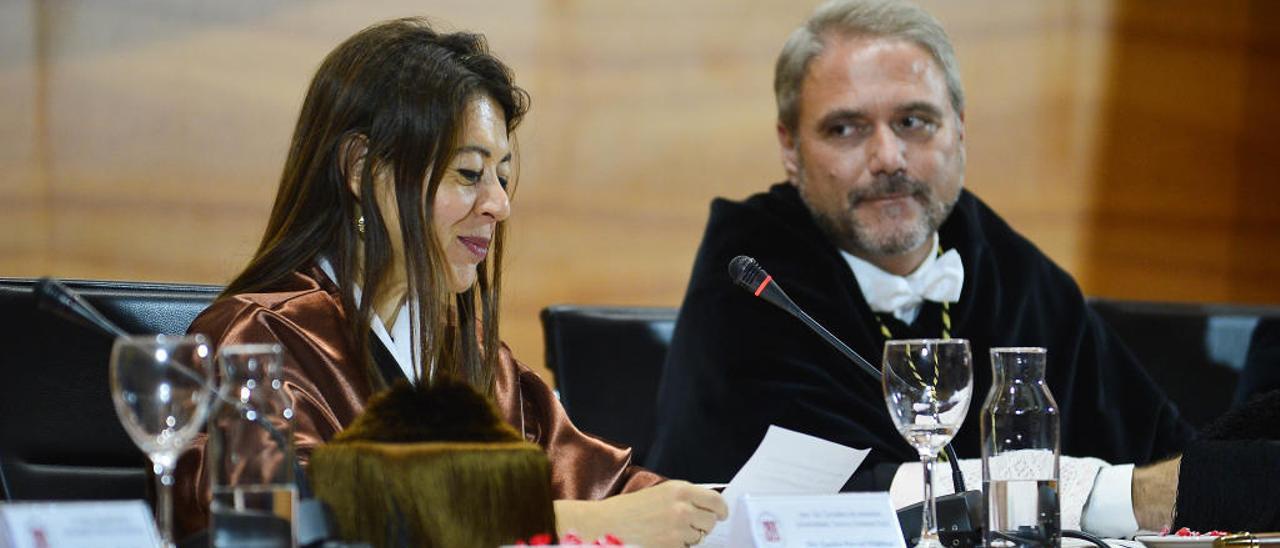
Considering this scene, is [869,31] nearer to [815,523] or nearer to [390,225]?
[390,225]

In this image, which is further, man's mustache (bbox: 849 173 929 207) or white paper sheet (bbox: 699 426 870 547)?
man's mustache (bbox: 849 173 929 207)

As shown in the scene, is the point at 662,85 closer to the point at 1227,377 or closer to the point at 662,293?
the point at 662,293

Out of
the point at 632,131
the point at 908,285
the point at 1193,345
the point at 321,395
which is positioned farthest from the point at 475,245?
the point at 632,131

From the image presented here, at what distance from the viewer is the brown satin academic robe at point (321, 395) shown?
175cm

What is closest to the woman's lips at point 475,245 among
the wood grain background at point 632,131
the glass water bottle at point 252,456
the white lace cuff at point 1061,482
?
the white lace cuff at point 1061,482

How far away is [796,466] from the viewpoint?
2.41 metres

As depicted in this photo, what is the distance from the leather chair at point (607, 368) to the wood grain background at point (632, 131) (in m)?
1.14

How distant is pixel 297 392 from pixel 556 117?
246cm

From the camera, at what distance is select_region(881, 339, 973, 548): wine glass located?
1.59m

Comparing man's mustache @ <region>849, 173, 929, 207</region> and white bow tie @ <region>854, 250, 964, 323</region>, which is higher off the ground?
man's mustache @ <region>849, 173, 929, 207</region>

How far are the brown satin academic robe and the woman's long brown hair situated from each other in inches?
1.2

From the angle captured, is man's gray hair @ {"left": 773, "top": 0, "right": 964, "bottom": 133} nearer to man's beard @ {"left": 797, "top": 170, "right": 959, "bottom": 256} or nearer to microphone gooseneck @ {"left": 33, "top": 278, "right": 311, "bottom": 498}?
man's beard @ {"left": 797, "top": 170, "right": 959, "bottom": 256}

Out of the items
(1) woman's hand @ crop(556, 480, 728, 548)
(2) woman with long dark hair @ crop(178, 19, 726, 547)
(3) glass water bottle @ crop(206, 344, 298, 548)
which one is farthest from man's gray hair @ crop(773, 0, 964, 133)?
(3) glass water bottle @ crop(206, 344, 298, 548)

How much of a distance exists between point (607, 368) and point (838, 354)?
0.44 metres
